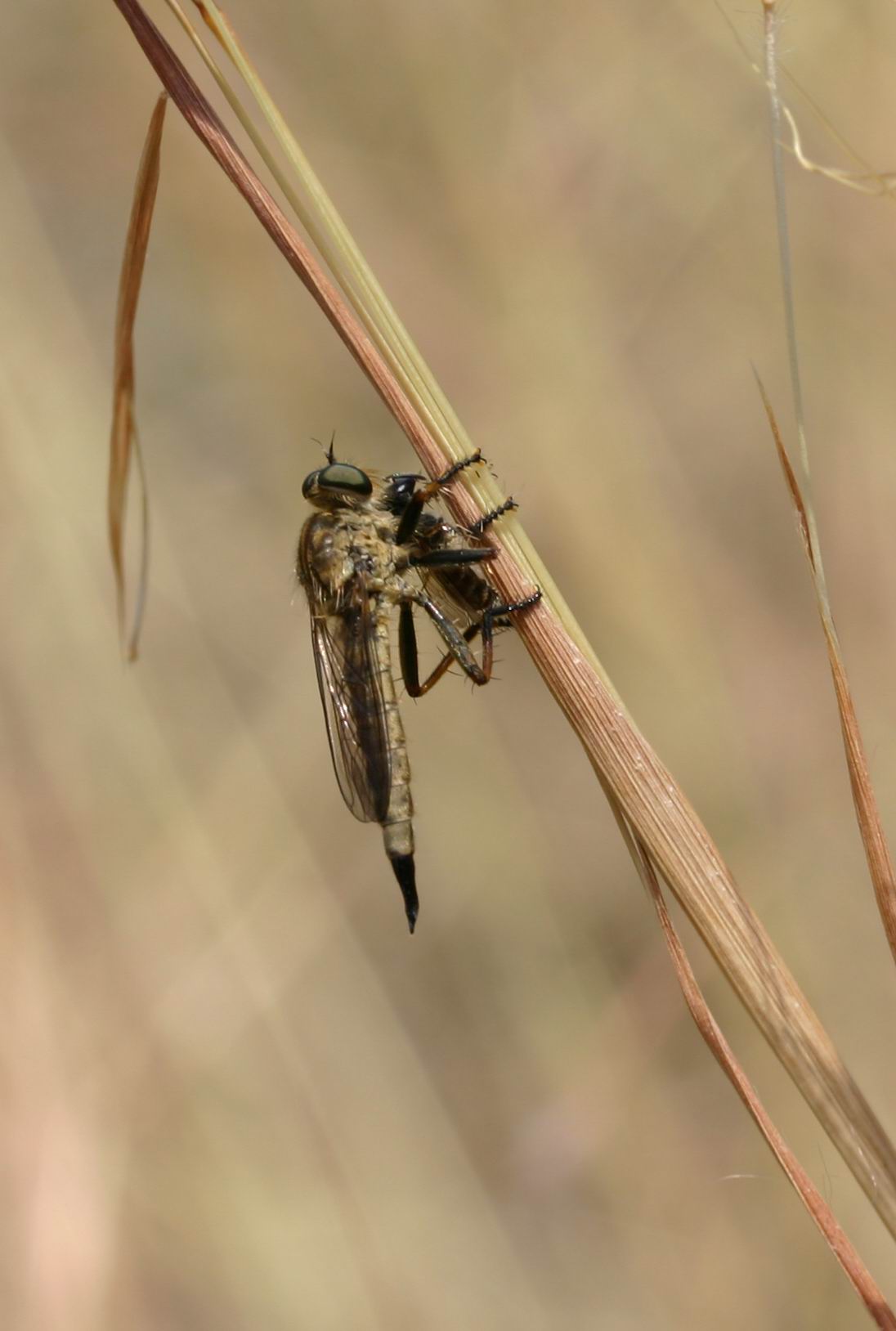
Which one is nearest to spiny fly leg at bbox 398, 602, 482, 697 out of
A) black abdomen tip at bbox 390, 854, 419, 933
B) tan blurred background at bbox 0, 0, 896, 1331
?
black abdomen tip at bbox 390, 854, 419, 933

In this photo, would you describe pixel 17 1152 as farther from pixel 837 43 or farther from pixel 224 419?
pixel 837 43

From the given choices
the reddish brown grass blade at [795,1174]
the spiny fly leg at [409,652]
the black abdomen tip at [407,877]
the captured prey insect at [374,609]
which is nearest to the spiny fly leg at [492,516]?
the reddish brown grass blade at [795,1174]

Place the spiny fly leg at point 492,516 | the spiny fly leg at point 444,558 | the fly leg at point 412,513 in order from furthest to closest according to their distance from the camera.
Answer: the fly leg at point 412,513 < the spiny fly leg at point 444,558 < the spiny fly leg at point 492,516

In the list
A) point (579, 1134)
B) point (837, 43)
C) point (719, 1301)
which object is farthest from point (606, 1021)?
point (837, 43)

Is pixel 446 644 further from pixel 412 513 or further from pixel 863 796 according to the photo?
pixel 863 796

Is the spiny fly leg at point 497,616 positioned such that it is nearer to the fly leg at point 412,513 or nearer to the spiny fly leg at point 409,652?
the fly leg at point 412,513

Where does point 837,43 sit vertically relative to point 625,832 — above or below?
above
